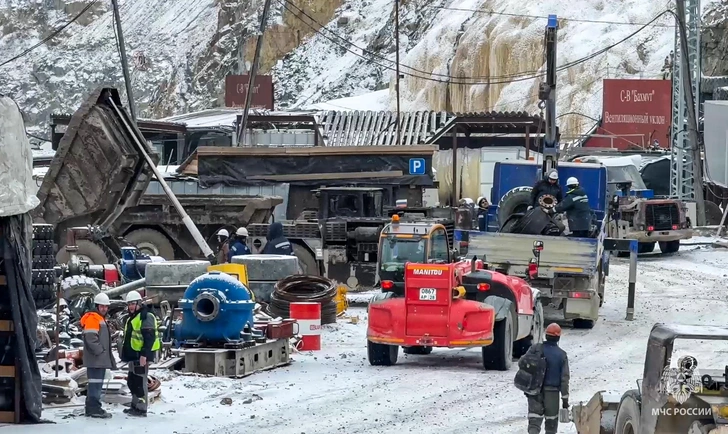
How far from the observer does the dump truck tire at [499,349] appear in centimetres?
1667

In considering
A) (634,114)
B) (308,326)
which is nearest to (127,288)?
(308,326)

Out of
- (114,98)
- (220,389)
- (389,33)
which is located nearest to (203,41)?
(389,33)

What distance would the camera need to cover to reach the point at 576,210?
21375 mm

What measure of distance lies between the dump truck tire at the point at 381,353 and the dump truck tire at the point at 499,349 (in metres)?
1.16

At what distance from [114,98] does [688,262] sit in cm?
1561

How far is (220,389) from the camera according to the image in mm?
14930

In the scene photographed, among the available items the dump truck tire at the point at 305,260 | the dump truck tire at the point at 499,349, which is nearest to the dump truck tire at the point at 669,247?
the dump truck tire at the point at 305,260

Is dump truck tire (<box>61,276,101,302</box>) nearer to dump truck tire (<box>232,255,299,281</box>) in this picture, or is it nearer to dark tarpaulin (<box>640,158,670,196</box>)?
dump truck tire (<box>232,255,299,281</box>)

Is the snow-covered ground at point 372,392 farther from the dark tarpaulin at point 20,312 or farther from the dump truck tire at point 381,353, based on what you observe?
the dark tarpaulin at point 20,312

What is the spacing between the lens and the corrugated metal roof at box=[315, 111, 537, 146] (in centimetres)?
5047

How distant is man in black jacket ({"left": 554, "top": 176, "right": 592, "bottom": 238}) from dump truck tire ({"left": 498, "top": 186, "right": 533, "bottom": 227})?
106cm

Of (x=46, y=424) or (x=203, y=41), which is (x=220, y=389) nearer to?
(x=46, y=424)

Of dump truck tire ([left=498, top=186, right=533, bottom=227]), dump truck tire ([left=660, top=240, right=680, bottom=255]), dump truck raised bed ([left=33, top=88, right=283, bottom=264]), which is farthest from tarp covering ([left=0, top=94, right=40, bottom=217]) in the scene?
dump truck tire ([left=660, top=240, right=680, bottom=255])

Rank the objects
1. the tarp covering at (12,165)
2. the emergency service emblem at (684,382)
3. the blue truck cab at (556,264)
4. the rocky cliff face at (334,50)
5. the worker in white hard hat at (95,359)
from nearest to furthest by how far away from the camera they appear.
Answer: the emergency service emblem at (684,382) < the tarp covering at (12,165) < the worker in white hard hat at (95,359) < the blue truck cab at (556,264) < the rocky cliff face at (334,50)
